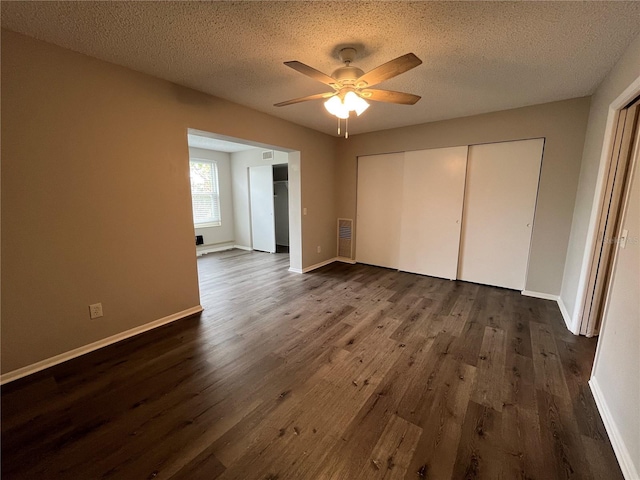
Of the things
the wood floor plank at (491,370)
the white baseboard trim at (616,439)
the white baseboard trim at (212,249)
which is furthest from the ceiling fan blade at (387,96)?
the white baseboard trim at (212,249)

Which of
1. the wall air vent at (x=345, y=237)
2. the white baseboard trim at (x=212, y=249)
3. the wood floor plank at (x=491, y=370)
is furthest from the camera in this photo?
the white baseboard trim at (x=212, y=249)

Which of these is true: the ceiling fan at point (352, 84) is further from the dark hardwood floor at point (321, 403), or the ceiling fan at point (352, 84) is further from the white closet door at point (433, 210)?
the white closet door at point (433, 210)

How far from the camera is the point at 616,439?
1.42m

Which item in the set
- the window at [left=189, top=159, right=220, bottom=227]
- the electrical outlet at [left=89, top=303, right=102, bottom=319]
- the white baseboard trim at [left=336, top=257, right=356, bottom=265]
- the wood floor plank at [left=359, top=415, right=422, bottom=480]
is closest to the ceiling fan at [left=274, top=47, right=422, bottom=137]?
the wood floor plank at [left=359, top=415, right=422, bottom=480]

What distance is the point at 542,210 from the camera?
3316mm

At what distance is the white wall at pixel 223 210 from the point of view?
6227 millimetres

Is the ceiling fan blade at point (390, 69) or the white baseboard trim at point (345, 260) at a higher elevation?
the ceiling fan blade at point (390, 69)

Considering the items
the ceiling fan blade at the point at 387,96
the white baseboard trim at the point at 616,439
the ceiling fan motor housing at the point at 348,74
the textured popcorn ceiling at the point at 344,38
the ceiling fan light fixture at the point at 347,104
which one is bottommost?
the white baseboard trim at the point at 616,439

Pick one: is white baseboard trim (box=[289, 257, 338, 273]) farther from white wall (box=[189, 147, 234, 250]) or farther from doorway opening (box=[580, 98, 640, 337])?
doorway opening (box=[580, 98, 640, 337])

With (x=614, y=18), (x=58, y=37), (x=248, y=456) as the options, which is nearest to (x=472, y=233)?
(x=614, y=18)

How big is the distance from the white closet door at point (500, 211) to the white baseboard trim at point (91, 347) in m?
3.90

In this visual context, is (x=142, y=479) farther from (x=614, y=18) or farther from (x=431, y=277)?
(x=431, y=277)

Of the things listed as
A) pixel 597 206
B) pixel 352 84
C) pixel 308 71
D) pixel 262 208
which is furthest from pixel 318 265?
pixel 597 206

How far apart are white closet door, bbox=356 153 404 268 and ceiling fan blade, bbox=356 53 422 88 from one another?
8.94 feet
